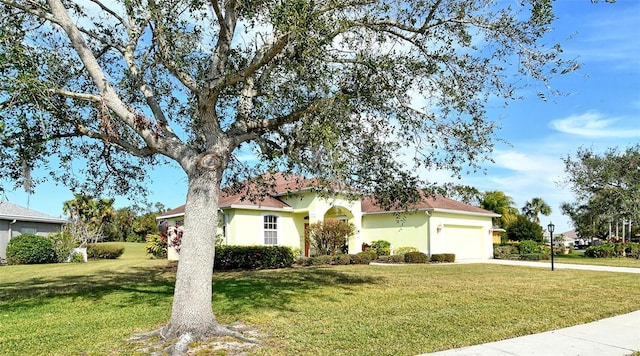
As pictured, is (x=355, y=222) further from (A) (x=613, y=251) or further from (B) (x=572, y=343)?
(A) (x=613, y=251)

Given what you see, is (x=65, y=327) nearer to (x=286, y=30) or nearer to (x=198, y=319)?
(x=198, y=319)

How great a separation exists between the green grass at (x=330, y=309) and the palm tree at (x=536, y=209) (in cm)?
4524

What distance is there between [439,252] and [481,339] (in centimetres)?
1952

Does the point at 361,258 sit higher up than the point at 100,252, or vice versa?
the point at 361,258

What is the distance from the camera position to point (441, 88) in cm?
942

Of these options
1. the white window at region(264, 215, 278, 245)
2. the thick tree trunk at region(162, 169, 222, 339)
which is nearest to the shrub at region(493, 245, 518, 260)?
the white window at region(264, 215, 278, 245)

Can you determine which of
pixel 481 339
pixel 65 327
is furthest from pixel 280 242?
pixel 481 339

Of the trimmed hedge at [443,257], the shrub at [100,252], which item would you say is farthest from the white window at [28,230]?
the trimmed hedge at [443,257]

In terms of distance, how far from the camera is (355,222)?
25188 mm

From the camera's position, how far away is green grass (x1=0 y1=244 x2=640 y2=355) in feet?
22.8

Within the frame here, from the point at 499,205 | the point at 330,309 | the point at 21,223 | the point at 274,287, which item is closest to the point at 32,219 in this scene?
the point at 21,223

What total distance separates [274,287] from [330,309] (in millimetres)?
4067

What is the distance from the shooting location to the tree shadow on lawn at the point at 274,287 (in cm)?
1033

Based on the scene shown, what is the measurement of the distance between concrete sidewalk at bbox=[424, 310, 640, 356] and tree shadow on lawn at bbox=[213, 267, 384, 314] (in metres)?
4.48
